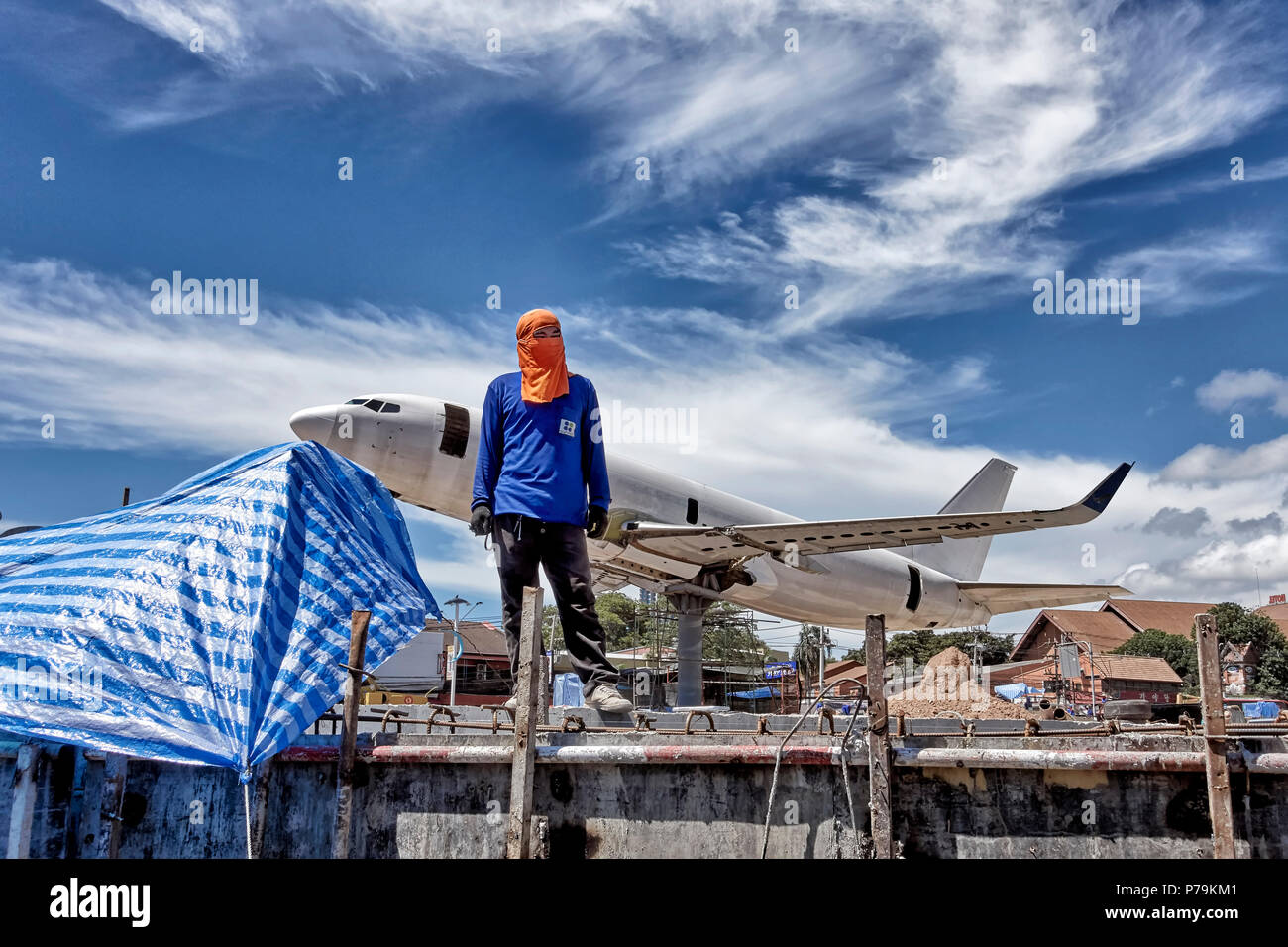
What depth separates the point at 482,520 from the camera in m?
5.88

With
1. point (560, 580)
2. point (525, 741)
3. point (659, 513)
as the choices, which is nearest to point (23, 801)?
point (525, 741)

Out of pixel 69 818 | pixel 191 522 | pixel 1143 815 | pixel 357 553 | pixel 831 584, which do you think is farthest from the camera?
pixel 831 584

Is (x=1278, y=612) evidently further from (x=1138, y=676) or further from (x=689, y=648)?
(x=689, y=648)

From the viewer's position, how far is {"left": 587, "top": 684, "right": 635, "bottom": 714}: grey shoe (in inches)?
224

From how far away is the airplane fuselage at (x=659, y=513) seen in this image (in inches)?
548

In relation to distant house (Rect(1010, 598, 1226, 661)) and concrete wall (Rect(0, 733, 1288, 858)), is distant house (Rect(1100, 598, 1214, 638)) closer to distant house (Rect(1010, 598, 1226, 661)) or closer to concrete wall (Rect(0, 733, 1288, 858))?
distant house (Rect(1010, 598, 1226, 661))

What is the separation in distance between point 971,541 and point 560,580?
70.1 feet

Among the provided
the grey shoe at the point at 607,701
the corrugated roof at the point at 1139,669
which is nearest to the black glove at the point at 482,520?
the grey shoe at the point at 607,701

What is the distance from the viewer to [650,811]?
4680 mm

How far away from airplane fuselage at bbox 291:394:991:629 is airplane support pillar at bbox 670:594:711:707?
0.37 metres

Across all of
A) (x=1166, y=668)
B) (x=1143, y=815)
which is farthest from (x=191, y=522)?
(x=1166, y=668)

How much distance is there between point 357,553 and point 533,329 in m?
1.85

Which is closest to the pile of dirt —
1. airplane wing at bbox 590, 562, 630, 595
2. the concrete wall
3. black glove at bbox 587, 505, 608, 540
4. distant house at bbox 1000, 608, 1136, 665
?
airplane wing at bbox 590, 562, 630, 595
